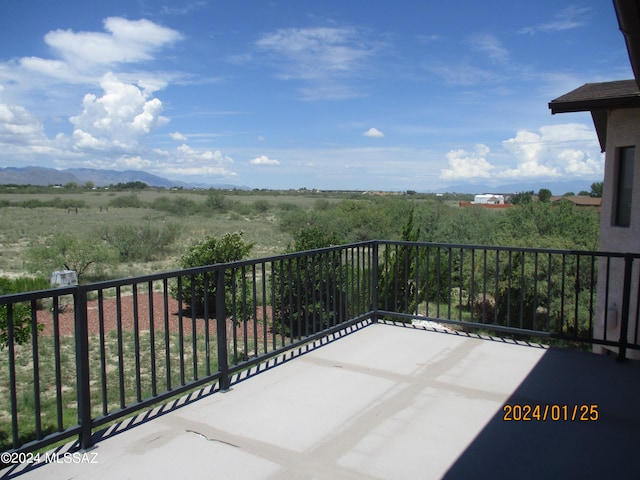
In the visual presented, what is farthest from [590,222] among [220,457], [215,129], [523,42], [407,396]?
[215,129]

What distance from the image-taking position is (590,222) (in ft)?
69.3

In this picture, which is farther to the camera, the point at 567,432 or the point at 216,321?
the point at 216,321

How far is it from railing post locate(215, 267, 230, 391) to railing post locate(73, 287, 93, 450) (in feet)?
3.05

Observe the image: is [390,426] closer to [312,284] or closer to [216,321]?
Answer: [216,321]

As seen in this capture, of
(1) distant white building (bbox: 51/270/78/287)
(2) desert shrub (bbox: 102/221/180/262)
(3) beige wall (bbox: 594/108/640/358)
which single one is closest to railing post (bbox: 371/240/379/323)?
(3) beige wall (bbox: 594/108/640/358)

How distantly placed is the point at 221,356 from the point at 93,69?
2618cm

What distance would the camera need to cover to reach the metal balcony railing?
8.41 feet

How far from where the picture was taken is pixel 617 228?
23.3 feet

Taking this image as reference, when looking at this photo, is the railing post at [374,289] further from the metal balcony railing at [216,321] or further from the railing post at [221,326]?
the railing post at [221,326]

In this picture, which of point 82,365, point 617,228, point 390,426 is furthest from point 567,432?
point 617,228

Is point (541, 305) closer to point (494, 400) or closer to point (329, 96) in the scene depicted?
point (494, 400)

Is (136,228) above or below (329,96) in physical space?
below

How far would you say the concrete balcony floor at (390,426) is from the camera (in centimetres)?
239
